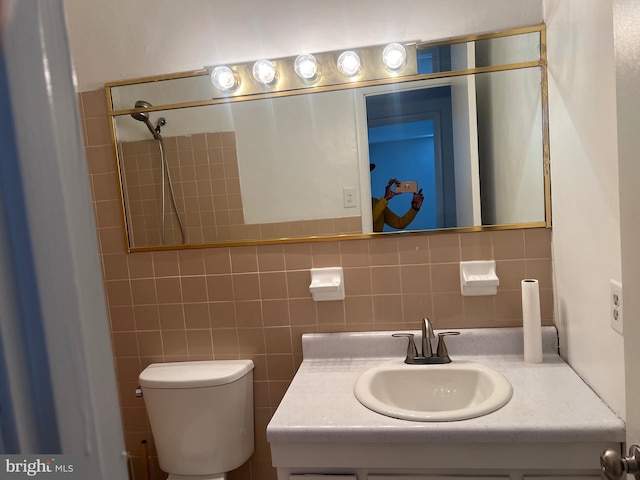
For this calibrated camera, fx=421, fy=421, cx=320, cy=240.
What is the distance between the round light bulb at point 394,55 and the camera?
1.38m

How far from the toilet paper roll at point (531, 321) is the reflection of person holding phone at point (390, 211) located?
0.41m

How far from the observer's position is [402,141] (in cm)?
143

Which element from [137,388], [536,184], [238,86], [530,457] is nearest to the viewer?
[530,457]

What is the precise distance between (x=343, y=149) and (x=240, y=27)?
0.56 m

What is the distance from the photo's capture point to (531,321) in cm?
132

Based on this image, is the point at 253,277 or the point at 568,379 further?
the point at 253,277

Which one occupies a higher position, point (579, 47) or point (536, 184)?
point (579, 47)

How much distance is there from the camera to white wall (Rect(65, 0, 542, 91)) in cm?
138

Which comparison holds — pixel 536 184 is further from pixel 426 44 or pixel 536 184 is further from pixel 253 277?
pixel 253 277

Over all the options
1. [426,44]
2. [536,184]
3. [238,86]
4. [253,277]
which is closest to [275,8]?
[238,86]

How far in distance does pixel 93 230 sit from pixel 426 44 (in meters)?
1.37

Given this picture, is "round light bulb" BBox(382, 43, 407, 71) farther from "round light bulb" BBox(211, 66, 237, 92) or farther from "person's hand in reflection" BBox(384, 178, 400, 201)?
"round light bulb" BBox(211, 66, 237, 92)

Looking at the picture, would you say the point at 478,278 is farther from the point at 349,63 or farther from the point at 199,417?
the point at 199,417
